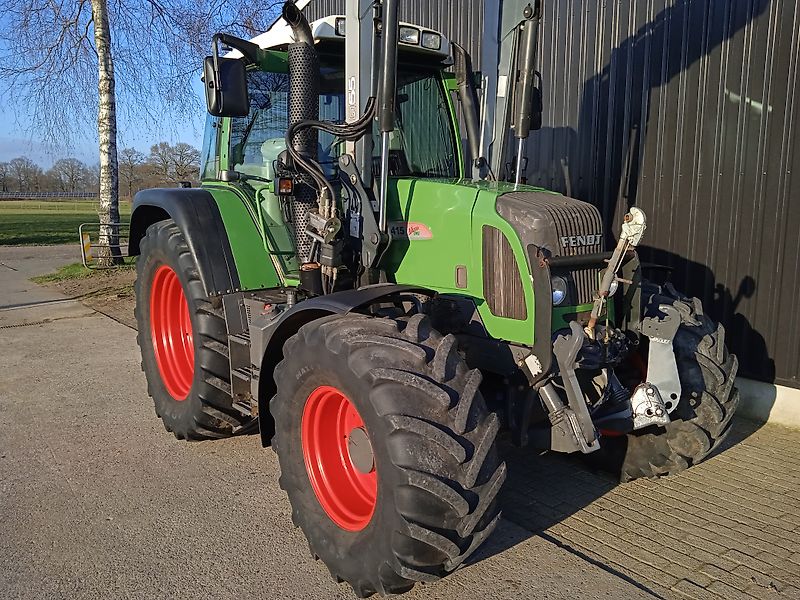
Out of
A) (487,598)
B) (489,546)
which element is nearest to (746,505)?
(489,546)

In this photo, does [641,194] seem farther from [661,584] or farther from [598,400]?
[661,584]

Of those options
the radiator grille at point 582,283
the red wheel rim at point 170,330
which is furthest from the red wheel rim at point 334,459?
the red wheel rim at point 170,330

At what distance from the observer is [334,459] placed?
3.46 meters

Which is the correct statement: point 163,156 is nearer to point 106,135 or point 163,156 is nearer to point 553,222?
point 106,135

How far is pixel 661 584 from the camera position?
10.7 feet

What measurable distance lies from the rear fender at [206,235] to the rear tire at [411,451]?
61.0 inches

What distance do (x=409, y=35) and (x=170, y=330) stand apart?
2843mm

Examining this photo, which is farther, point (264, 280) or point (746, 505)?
point (264, 280)

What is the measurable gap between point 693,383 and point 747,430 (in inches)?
74.3

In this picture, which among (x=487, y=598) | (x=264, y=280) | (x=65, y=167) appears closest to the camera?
(x=487, y=598)

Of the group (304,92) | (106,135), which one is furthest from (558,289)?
(106,135)

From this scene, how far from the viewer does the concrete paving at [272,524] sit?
10.6 ft

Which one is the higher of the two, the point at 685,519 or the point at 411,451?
the point at 411,451

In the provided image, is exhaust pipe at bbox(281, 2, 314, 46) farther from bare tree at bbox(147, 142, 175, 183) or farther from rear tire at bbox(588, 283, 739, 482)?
bare tree at bbox(147, 142, 175, 183)
